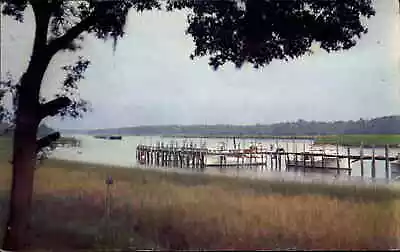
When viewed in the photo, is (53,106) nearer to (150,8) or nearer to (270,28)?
(150,8)

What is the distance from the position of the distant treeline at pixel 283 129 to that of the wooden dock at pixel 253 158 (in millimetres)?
86

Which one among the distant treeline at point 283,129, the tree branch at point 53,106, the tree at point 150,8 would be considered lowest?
the distant treeline at point 283,129

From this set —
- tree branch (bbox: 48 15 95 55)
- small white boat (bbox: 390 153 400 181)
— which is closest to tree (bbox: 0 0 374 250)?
tree branch (bbox: 48 15 95 55)

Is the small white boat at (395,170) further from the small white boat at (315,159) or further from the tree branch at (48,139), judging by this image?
the tree branch at (48,139)

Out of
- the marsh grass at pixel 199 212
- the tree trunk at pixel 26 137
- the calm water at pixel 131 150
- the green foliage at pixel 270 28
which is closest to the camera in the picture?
the marsh grass at pixel 199 212

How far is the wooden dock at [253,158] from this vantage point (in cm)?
223

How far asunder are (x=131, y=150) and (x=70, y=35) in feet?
2.24

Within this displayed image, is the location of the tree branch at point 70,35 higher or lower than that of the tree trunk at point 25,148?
higher

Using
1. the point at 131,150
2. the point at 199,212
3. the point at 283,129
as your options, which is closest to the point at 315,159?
the point at 283,129

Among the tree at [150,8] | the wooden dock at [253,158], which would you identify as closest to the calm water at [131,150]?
the wooden dock at [253,158]

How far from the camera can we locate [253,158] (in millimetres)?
2264

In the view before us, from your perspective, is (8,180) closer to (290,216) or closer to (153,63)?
(153,63)

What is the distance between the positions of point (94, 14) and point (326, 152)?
1.40 metres

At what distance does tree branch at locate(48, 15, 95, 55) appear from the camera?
2309 millimetres
